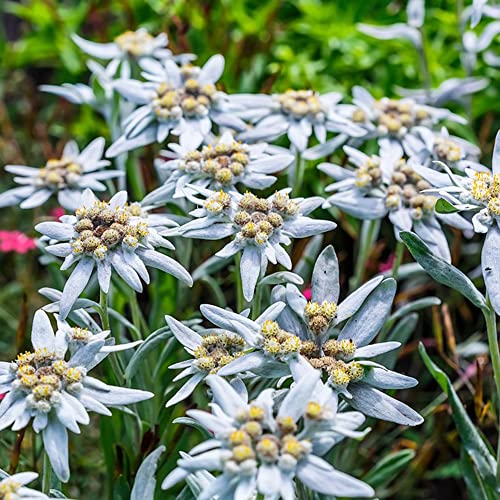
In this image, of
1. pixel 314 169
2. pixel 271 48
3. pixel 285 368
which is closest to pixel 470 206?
pixel 285 368

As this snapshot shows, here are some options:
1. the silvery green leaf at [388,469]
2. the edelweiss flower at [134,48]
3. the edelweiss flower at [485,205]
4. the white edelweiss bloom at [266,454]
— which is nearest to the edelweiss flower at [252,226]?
the edelweiss flower at [485,205]

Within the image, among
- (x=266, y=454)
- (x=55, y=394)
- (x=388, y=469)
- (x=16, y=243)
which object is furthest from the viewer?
(x=16, y=243)

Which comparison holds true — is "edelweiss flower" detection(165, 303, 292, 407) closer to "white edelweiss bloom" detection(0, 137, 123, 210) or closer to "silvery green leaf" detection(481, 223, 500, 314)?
"silvery green leaf" detection(481, 223, 500, 314)

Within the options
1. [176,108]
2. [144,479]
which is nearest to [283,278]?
[144,479]

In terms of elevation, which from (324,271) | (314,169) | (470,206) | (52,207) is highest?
(470,206)

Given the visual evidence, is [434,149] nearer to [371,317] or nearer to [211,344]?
[371,317]

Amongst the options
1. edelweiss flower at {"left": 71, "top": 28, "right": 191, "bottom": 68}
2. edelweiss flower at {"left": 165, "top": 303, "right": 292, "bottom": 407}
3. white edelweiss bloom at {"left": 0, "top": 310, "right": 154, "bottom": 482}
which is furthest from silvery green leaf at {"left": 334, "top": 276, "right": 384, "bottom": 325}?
edelweiss flower at {"left": 71, "top": 28, "right": 191, "bottom": 68}

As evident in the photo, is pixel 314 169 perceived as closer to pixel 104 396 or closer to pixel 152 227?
pixel 152 227
